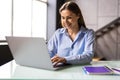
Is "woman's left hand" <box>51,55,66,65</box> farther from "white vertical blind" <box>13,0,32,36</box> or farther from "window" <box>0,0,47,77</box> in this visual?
"white vertical blind" <box>13,0,32,36</box>

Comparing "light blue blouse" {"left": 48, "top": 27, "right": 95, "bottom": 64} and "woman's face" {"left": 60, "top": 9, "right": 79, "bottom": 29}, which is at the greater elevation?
"woman's face" {"left": 60, "top": 9, "right": 79, "bottom": 29}

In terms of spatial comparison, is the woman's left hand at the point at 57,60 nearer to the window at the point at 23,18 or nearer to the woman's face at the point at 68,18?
the woman's face at the point at 68,18

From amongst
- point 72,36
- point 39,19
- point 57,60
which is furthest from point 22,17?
point 57,60

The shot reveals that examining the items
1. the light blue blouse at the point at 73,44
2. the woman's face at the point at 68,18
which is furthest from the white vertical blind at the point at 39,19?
the woman's face at the point at 68,18

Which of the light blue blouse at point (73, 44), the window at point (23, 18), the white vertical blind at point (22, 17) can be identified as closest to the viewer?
the light blue blouse at point (73, 44)

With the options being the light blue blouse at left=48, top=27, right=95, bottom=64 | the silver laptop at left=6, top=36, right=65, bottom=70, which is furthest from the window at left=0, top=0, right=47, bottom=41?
the silver laptop at left=6, top=36, right=65, bottom=70

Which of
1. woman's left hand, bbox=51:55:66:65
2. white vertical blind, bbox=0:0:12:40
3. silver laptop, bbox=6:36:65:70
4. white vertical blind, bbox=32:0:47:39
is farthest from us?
white vertical blind, bbox=32:0:47:39

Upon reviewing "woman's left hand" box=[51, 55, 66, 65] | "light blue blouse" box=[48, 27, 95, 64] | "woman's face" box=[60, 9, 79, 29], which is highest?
"woman's face" box=[60, 9, 79, 29]

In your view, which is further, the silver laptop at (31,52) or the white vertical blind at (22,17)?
the white vertical blind at (22,17)

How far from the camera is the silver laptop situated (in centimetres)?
132

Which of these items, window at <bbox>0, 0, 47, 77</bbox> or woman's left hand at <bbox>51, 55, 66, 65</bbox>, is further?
window at <bbox>0, 0, 47, 77</bbox>

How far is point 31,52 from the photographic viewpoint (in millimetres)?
1394

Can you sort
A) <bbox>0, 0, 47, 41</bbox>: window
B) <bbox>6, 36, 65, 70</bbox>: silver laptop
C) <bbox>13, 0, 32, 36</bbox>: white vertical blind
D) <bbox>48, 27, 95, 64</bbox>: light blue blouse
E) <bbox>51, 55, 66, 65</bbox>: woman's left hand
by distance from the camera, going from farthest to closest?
<bbox>13, 0, 32, 36</bbox>: white vertical blind < <bbox>0, 0, 47, 41</bbox>: window < <bbox>48, 27, 95, 64</bbox>: light blue blouse < <bbox>51, 55, 66, 65</bbox>: woman's left hand < <bbox>6, 36, 65, 70</bbox>: silver laptop

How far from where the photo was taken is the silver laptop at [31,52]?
1.32 m
